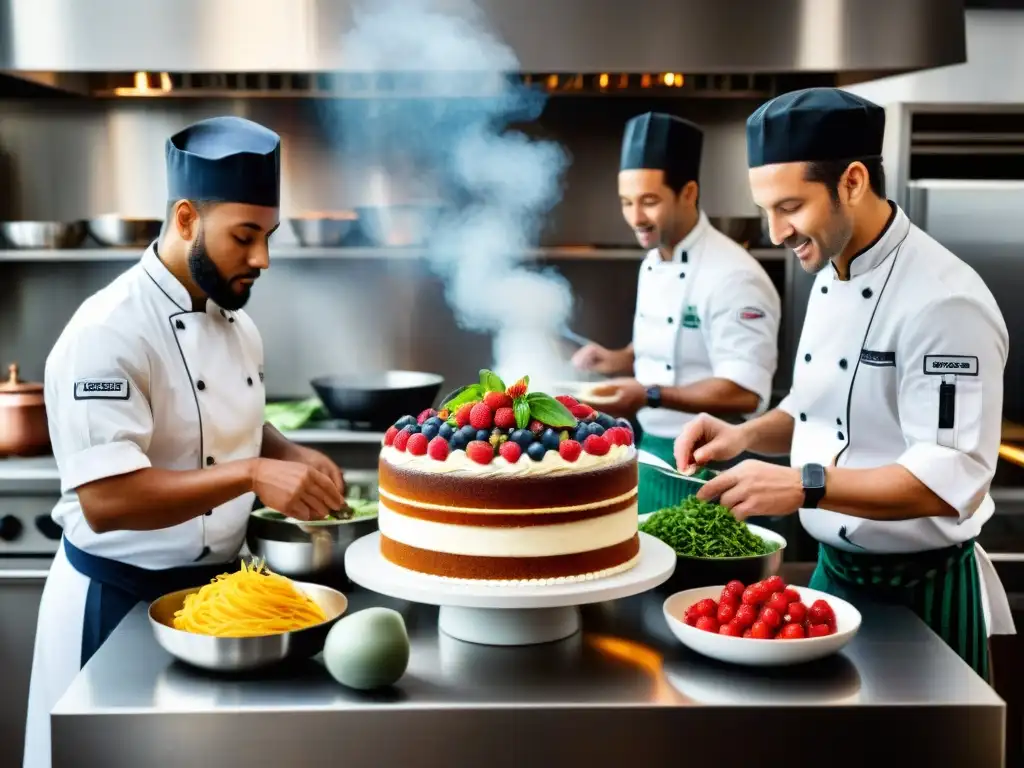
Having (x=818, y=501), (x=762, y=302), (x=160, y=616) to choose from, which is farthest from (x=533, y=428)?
(x=762, y=302)

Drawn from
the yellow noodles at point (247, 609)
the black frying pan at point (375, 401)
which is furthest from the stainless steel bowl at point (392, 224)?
the yellow noodles at point (247, 609)

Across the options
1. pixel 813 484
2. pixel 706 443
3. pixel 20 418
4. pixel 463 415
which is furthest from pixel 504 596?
pixel 20 418

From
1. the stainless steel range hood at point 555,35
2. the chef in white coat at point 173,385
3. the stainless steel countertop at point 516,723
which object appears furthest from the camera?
the stainless steel range hood at point 555,35

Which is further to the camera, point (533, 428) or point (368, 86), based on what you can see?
point (368, 86)

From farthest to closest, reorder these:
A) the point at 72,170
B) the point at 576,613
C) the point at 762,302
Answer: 1. the point at 72,170
2. the point at 762,302
3. the point at 576,613

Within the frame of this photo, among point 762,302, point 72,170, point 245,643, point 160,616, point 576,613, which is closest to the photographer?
point 245,643

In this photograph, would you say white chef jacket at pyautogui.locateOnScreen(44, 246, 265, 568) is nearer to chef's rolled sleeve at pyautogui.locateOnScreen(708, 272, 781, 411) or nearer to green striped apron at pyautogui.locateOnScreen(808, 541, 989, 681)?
green striped apron at pyautogui.locateOnScreen(808, 541, 989, 681)

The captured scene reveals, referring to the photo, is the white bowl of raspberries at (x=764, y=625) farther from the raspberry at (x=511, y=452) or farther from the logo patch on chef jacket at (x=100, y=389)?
the logo patch on chef jacket at (x=100, y=389)

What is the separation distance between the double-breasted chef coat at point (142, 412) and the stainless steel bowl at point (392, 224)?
1610 mm

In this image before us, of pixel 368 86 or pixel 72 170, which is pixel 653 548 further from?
pixel 72 170

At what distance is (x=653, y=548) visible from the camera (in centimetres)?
203

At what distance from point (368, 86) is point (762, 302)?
138cm

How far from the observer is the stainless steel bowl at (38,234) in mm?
3771

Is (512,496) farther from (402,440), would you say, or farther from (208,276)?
(208,276)
